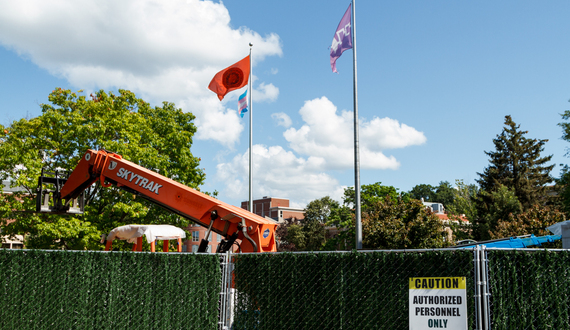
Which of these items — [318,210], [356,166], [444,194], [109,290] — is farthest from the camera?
[444,194]

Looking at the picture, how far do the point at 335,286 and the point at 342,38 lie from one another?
13.4 meters

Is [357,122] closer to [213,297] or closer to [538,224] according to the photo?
[213,297]

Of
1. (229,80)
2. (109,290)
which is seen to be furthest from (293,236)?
(109,290)

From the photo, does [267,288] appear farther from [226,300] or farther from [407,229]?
[407,229]

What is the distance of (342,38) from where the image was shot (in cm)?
1692

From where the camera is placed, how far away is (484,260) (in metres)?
4.58

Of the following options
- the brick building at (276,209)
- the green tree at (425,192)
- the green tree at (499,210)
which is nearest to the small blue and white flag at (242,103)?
the green tree at (499,210)

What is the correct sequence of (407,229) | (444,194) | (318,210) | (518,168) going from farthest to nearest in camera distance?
(444,194), (318,210), (518,168), (407,229)

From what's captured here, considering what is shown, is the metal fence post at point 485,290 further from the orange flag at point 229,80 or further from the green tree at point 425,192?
the green tree at point 425,192

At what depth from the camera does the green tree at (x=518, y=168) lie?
1718 inches

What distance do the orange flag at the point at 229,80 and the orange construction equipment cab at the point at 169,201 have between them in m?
9.25

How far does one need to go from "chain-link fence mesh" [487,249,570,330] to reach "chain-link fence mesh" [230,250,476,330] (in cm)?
26

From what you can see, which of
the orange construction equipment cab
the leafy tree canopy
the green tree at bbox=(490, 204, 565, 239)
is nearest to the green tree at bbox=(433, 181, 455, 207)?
the leafy tree canopy

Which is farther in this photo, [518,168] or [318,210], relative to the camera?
[318,210]
